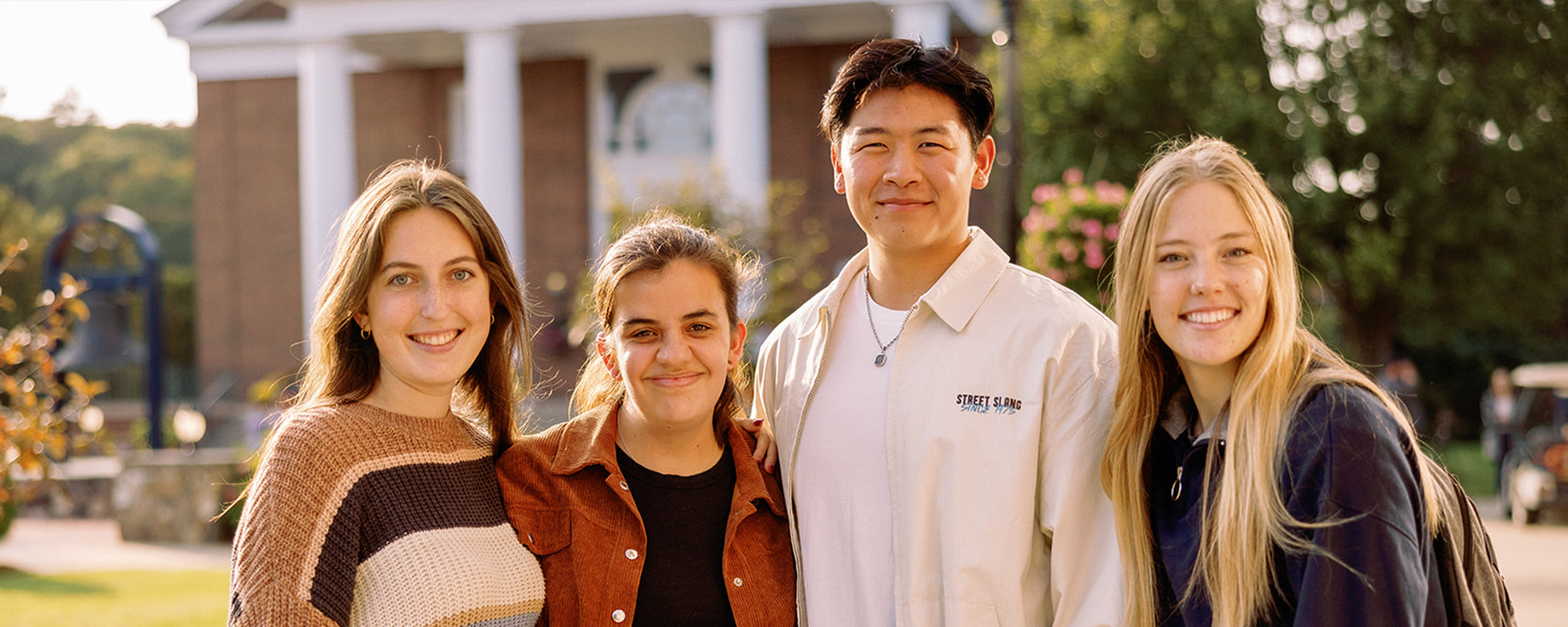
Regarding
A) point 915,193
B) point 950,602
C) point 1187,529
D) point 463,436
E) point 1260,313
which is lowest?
point 950,602

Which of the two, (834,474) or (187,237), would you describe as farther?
(187,237)

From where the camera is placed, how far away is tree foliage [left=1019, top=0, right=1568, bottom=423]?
689 inches

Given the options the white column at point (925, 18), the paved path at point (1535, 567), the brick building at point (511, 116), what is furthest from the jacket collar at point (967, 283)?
the white column at point (925, 18)

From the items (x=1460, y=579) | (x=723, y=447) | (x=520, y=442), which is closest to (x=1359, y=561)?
(x=1460, y=579)

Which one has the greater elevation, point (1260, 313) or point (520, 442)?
point (1260, 313)

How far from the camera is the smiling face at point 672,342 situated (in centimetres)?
285

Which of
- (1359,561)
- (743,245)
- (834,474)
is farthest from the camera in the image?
(743,245)

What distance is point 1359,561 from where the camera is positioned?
2.25 metres

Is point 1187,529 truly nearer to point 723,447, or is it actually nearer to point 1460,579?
point 1460,579

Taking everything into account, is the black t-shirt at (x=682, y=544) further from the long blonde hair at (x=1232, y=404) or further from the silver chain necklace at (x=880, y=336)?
the long blonde hair at (x=1232, y=404)

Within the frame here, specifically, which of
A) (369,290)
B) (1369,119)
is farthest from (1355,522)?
(1369,119)

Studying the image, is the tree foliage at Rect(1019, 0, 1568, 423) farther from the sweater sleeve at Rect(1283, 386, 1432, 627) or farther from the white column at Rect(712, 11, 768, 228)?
the sweater sleeve at Rect(1283, 386, 1432, 627)

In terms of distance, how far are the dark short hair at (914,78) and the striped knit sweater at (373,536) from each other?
49.7 inches

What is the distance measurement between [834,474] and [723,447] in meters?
0.29
